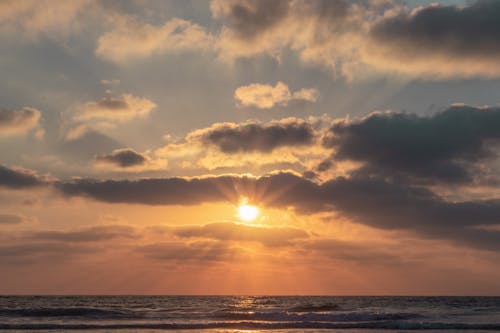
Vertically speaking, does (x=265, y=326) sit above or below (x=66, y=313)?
above

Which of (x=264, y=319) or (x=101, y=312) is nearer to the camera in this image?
(x=264, y=319)

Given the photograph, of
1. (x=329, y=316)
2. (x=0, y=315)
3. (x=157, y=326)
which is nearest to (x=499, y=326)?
(x=329, y=316)

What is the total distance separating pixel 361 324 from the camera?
46.7m

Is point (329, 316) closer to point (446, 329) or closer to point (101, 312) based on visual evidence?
point (446, 329)

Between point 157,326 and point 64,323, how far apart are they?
1029 centimetres

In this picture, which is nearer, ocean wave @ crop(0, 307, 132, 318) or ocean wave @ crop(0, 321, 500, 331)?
ocean wave @ crop(0, 321, 500, 331)

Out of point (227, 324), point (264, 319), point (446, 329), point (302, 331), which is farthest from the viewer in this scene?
point (264, 319)

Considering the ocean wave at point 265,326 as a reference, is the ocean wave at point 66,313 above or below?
below

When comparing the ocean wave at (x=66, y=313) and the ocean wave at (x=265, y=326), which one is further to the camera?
the ocean wave at (x=66, y=313)

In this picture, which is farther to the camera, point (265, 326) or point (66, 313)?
point (66, 313)

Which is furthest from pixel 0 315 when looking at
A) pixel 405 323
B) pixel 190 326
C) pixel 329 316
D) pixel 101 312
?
pixel 405 323

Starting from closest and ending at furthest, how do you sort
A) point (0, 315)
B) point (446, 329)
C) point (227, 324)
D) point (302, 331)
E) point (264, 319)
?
1. point (302, 331)
2. point (446, 329)
3. point (227, 324)
4. point (264, 319)
5. point (0, 315)

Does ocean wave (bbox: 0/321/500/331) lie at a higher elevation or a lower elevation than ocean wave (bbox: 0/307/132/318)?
higher

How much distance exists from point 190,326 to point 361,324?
54.1ft
